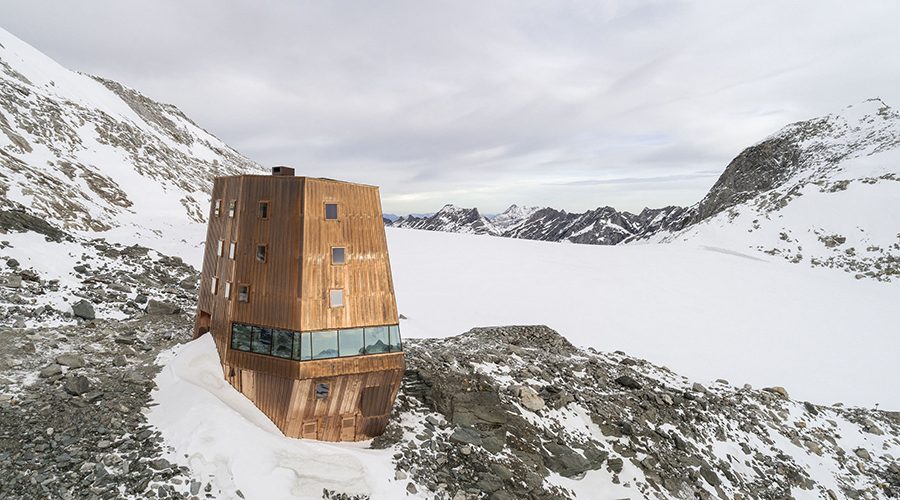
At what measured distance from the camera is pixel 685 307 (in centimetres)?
3994

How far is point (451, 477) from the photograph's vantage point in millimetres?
15117

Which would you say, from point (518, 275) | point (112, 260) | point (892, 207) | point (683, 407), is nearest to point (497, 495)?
point (683, 407)

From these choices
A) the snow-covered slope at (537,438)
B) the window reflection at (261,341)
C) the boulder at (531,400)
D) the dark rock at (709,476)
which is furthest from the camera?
the boulder at (531,400)

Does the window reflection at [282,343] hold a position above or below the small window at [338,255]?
below

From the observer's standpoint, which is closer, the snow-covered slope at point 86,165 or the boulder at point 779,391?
the boulder at point 779,391

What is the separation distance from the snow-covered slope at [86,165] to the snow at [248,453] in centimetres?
2197

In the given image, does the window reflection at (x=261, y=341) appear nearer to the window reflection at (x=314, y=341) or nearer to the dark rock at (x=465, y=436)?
the window reflection at (x=314, y=341)

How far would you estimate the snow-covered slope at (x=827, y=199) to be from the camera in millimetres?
52812

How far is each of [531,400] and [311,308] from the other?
1046 cm

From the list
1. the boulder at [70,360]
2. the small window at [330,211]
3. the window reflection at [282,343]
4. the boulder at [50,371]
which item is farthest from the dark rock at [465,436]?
the boulder at [50,371]

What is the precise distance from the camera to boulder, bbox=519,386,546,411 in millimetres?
19297

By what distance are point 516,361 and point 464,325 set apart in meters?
9.75

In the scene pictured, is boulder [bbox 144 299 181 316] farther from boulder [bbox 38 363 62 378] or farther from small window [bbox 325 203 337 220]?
small window [bbox 325 203 337 220]

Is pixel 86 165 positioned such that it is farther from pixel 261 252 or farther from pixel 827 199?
pixel 827 199
